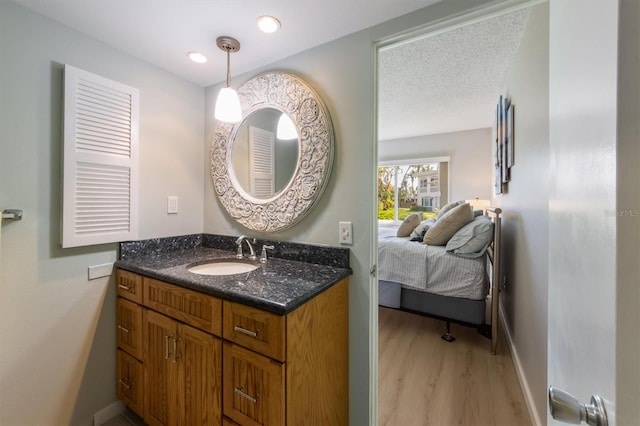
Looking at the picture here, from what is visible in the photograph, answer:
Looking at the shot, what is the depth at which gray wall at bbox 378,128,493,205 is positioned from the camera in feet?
15.3

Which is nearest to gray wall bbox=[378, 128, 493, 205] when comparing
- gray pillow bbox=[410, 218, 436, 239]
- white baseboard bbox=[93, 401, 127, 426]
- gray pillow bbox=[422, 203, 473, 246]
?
gray pillow bbox=[410, 218, 436, 239]

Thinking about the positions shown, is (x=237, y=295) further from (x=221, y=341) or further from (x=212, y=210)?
(x=212, y=210)

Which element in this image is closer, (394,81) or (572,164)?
(572,164)

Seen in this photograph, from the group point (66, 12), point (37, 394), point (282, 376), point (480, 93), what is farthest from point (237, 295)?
point (480, 93)

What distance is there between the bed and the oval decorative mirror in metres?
1.41

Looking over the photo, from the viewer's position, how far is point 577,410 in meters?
0.43

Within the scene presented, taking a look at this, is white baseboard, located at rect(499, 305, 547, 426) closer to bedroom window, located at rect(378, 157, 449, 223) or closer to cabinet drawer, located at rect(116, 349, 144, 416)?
cabinet drawer, located at rect(116, 349, 144, 416)

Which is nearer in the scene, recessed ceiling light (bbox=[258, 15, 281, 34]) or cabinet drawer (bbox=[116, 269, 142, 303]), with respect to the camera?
recessed ceiling light (bbox=[258, 15, 281, 34])

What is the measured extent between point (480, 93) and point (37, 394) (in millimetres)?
4296

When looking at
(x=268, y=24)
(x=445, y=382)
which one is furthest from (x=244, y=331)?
(x=445, y=382)

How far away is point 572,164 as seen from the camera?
53 cm

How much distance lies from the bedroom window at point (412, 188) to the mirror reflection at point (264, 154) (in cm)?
357

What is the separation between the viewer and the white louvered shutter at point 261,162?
168 centimetres

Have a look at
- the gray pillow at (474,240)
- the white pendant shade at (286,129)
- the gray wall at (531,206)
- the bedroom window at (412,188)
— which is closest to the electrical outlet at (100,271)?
the white pendant shade at (286,129)
